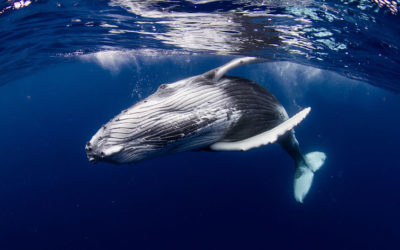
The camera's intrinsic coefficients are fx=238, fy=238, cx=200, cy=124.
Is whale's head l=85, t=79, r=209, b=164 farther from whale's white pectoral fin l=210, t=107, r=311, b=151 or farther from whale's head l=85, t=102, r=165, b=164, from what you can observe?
whale's white pectoral fin l=210, t=107, r=311, b=151

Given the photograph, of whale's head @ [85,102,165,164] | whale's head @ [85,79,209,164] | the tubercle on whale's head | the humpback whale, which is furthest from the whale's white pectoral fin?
the tubercle on whale's head

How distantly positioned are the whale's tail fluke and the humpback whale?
3709 mm

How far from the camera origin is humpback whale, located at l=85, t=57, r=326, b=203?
2.62 meters

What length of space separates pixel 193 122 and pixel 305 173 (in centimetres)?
568

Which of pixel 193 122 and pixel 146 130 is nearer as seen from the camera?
pixel 146 130

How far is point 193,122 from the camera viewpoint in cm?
288

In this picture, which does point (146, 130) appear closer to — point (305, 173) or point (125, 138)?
point (125, 138)

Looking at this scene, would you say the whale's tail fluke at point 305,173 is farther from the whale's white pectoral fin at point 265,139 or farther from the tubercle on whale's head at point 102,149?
the tubercle on whale's head at point 102,149

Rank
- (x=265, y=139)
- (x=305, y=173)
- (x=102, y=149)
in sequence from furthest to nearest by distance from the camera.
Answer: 1. (x=305, y=173)
2. (x=265, y=139)
3. (x=102, y=149)

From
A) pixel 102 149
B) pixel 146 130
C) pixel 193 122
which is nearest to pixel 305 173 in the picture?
pixel 193 122

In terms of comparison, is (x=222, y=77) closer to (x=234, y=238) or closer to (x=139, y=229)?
(x=234, y=238)

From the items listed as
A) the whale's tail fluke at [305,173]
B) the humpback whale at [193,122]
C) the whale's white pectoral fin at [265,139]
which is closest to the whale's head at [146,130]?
the humpback whale at [193,122]

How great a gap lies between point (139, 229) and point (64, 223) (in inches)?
446

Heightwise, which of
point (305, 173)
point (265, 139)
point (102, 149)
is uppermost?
point (102, 149)
